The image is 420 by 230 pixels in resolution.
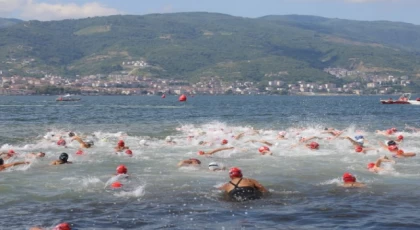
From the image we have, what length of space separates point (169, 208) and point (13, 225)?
13.3ft

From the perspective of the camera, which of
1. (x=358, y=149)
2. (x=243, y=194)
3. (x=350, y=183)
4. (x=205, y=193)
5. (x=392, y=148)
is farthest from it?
(x=358, y=149)

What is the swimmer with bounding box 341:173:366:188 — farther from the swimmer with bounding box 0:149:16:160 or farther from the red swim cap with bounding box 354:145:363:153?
the swimmer with bounding box 0:149:16:160

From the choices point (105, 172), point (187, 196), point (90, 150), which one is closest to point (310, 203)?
point (187, 196)

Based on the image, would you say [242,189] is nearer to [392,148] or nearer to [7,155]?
[392,148]

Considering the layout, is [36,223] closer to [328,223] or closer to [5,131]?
[328,223]

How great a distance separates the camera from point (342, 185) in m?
17.7

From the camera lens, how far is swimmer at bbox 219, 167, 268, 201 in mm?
15695

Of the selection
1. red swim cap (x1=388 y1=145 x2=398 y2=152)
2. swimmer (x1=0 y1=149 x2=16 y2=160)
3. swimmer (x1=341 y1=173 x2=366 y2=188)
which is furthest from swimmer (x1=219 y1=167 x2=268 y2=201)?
swimmer (x1=0 y1=149 x2=16 y2=160)

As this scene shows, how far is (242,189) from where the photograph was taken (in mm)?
15758

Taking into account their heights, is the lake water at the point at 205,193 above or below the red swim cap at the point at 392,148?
below

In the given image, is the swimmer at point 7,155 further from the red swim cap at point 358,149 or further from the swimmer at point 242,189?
the red swim cap at point 358,149

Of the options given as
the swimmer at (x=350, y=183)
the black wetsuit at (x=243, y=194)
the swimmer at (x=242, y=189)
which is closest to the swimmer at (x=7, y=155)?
the swimmer at (x=242, y=189)

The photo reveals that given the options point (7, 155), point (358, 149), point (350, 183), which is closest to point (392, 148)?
point (358, 149)

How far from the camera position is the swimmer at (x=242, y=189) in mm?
15695
